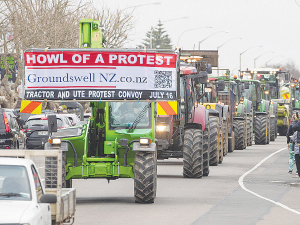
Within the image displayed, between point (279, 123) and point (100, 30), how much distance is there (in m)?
30.8

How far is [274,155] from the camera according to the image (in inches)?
1139

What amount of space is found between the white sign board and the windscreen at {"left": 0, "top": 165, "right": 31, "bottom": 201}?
5504 millimetres

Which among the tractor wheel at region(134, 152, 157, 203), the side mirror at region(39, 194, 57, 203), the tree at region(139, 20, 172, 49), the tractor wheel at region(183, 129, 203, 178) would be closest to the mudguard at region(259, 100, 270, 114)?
the tractor wheel at region(183, 129, 203, 178)

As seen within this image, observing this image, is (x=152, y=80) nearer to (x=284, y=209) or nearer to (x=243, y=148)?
(x=284, y=209)

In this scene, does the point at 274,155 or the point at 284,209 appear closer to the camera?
the point at 284,209

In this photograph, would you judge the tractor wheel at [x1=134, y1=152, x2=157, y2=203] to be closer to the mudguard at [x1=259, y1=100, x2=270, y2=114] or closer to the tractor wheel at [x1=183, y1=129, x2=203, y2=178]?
the tractor wheel at [x1=183, y1=129, x2=203, y2=178]

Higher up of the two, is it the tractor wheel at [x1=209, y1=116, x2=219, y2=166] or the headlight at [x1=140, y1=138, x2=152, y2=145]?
the headlight at [x1=140, y1=138, x2=152, y2=145]

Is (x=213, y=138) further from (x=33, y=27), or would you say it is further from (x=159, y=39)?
(x=159, y=39)

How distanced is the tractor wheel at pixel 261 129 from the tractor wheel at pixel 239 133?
11.0 feet

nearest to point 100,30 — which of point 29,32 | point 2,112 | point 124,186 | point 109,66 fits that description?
point 109,66

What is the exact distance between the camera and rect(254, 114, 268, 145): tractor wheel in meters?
35.9

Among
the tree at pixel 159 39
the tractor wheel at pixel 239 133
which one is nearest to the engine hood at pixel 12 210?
the tractor wheel at pixel 239 133

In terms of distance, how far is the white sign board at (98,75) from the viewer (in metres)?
13.6

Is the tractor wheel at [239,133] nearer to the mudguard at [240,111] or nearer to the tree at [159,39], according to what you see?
the mudguard at [240,111]
